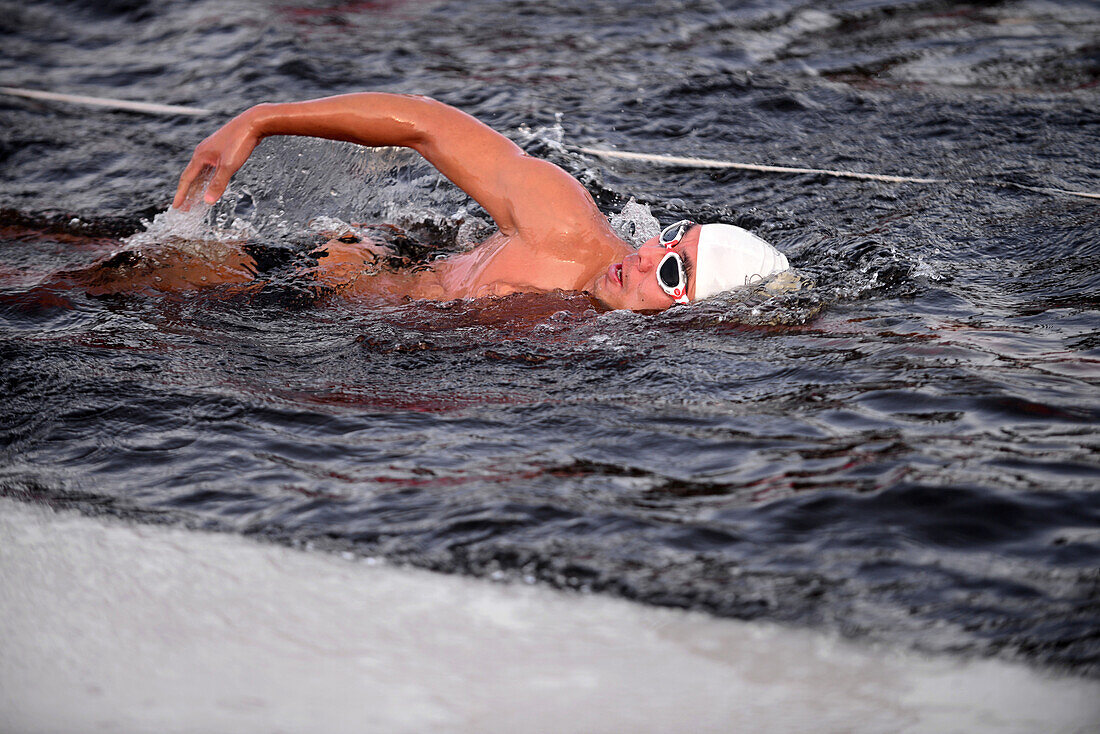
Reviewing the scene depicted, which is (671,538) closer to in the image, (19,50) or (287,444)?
(287,444)

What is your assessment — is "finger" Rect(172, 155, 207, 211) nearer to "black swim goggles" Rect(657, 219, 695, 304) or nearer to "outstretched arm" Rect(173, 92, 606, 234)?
"outstretched arm" Rect(173, 92, 606, 234)

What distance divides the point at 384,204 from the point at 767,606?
12.4 feet

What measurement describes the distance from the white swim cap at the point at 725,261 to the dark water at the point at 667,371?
0.10 metres

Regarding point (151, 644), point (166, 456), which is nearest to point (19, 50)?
point (166, 456)

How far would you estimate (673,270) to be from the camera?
13.8 feet

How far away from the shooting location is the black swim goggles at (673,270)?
420 centimetres

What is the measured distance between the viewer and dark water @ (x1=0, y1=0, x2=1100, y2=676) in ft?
9.18

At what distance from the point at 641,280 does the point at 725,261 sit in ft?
1.21

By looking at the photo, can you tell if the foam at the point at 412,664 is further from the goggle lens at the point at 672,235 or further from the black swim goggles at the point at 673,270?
the goggle lens at the point at 672,235

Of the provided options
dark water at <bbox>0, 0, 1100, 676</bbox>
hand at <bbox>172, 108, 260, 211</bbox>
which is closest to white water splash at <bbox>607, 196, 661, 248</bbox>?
dark water at <bbox>0, 0, 1100, 676</bbox>

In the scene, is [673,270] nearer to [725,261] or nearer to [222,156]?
[725,261]

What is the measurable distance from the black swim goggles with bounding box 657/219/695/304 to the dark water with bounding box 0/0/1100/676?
110 millimetres

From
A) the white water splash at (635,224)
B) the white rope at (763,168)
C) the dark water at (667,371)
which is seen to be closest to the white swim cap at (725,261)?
the dark water at (667,371)

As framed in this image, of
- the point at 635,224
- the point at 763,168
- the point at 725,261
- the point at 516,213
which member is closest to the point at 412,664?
the point at 516,213
